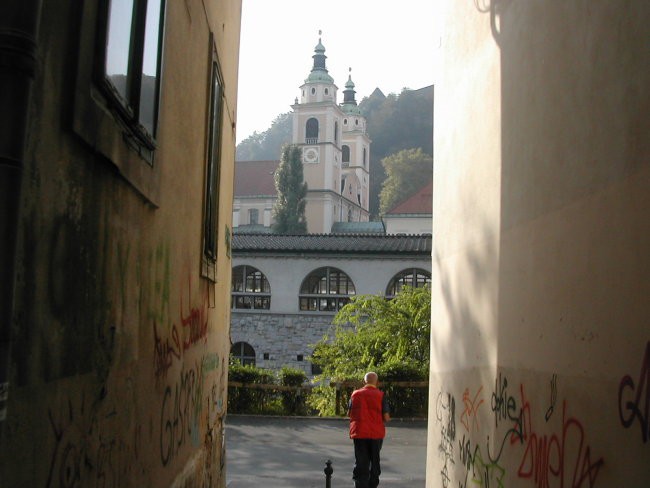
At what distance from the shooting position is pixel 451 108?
10078 mm

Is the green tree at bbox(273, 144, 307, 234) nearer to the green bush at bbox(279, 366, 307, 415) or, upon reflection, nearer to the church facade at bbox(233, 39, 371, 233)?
the church facade at bbox(233, 39, 371, 233)

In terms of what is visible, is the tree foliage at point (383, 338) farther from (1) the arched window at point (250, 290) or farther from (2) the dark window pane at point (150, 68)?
(2) the dark window pane at point (150, 68)

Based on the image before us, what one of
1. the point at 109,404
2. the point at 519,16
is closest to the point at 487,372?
the point at 519,16

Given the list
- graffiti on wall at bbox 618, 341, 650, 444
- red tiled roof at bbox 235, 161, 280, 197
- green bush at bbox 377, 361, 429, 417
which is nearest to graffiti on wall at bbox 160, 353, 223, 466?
graffiti on wall at bbox 618, 341, 650, 444

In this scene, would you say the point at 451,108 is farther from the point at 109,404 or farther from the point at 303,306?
the point at 303,306

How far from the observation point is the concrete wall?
4.59 m

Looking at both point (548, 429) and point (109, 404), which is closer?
point (109, 404)

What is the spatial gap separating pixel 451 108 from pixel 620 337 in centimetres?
585

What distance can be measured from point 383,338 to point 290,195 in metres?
65.4

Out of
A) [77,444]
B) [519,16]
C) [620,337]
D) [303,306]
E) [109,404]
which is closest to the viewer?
[77,444]

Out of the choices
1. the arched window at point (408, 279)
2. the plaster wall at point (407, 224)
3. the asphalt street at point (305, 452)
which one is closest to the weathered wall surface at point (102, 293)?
the asphalt street at point (305, 452)

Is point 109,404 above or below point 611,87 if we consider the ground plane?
below

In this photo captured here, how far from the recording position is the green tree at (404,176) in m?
114

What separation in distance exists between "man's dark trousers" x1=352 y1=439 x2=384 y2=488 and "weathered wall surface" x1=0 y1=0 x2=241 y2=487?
337 centimetres
